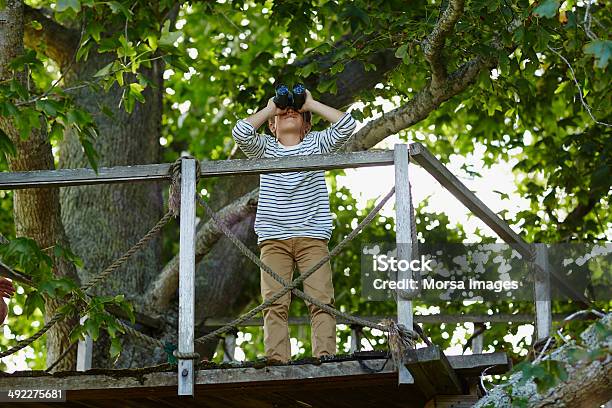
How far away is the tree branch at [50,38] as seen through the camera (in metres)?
9.57

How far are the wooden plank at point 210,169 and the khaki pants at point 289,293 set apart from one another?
623mm

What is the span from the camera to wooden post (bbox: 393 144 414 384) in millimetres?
5547

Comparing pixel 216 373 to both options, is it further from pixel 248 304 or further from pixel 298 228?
pixel 248 304

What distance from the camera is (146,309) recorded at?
8781mm

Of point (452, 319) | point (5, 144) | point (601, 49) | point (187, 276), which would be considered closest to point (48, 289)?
point (187, 276)

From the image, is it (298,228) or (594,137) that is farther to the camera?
(594,137)

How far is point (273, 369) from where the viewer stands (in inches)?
222

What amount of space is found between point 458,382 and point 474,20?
2664 mm

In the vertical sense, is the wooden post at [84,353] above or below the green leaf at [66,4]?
below

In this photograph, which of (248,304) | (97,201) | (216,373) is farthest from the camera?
(248,304)

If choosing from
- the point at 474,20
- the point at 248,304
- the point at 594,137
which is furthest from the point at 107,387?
the point at 594,137

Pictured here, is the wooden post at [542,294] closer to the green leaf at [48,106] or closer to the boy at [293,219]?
the boy at [293,219]

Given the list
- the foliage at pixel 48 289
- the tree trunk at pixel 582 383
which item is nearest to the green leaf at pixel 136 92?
the foliage at pixel 48 289

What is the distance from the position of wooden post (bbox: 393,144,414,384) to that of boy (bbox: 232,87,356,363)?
657mm
